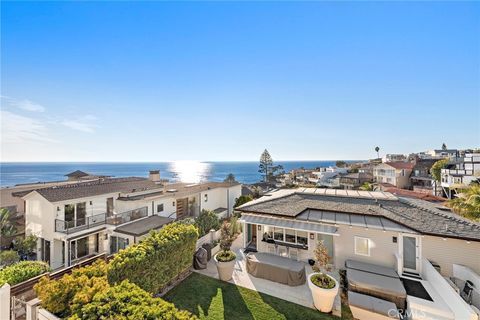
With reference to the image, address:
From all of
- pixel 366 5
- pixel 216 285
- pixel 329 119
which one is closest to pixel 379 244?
pixel 216 285

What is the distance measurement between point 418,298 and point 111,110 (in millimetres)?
34617

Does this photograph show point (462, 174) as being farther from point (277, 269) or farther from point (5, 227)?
point (5, 227)

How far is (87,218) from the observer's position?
18031 millimetres

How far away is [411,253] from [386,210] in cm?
267

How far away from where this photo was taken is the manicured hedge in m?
9.40

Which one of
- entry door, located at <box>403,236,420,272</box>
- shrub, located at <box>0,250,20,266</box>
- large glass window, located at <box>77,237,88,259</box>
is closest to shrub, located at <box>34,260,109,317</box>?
large glass window, located at <box>77,237,88,259</box>

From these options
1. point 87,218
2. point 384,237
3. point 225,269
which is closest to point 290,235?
point 225,269

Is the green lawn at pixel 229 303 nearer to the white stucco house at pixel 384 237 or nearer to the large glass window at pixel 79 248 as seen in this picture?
the white stucco house at pixel 384 237

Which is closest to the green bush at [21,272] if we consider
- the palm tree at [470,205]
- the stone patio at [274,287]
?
the stone patio at [274,287]

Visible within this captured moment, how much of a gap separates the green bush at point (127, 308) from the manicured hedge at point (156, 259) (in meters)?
2.70

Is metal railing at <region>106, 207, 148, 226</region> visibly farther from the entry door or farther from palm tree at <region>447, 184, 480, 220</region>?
palm tree at <region>447, 184, 480, 220</region>

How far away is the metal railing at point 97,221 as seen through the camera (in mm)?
16734

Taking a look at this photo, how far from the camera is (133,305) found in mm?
6215

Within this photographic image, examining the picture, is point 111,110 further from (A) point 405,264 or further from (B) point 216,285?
(A) point 405,264
